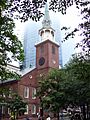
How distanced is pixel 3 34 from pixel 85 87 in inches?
613

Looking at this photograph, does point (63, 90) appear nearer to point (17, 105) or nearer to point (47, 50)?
point (17, 105)

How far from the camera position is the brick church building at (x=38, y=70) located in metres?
53.4

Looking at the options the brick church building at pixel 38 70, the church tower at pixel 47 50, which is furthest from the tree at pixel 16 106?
the church tower at pixel 47 50

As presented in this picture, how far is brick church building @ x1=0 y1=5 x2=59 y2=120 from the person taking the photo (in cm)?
5344

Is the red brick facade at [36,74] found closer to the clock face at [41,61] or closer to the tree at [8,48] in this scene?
the clock face at [41,61]

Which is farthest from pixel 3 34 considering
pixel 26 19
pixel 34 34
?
pixel 34 34

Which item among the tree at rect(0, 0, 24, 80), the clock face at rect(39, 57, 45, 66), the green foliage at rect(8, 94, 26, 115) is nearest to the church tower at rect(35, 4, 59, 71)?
the clock face at rect(39, 57, 45, 66)

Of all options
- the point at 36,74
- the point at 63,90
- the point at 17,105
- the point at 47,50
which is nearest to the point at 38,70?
the point at 36,74

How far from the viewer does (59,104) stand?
30828mm

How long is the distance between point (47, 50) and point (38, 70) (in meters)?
4.45

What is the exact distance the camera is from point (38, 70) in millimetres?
58531

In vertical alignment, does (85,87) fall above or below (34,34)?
below

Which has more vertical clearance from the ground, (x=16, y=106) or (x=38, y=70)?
(x=38, y=70)

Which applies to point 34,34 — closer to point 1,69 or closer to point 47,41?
point 47,41
